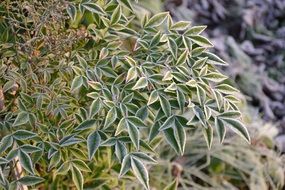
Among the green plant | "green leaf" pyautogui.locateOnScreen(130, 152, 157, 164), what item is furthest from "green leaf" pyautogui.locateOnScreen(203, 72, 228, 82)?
"green leaf" pyautogui.locateOnScreen(130, 152, 157, 164)

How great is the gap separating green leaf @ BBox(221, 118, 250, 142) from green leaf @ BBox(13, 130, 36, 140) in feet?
1.32

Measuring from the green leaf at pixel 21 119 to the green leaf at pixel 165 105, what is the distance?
0.28 m

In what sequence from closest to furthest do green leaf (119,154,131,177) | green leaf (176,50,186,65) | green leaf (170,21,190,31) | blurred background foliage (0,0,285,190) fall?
green leaf (119,154,131,177)
green leaf (176,50,186,65)
green leaf (170,21,190,31)
blurred background foliage (0,0,285,190)

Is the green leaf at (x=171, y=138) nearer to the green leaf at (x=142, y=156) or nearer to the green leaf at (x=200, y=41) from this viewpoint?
the green leaf at (x=142, y=156)

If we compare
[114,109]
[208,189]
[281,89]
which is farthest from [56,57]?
[281,89]

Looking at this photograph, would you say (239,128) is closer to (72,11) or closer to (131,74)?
(131,74)

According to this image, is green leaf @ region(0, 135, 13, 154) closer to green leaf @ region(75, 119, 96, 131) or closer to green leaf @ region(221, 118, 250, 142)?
green leaf @ region(75, 119, 96, 131)

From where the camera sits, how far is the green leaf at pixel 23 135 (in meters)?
1.27

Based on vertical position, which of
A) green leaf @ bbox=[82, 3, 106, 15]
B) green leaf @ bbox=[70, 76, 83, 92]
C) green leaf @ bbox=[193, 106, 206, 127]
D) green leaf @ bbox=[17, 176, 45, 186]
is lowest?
green leaf @ bbox=[17, 176, 45, 186]

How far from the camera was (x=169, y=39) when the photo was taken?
135cm

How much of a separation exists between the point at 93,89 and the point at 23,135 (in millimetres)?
187

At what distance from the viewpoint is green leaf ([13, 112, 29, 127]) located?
4.17ft

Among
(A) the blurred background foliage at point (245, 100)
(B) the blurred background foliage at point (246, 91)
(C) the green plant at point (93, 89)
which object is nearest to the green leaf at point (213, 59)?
(C) the green plant at point (93, 89)

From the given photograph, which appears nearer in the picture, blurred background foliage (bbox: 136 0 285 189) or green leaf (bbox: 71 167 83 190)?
green leaf (bbox: 71 167 83 190)
